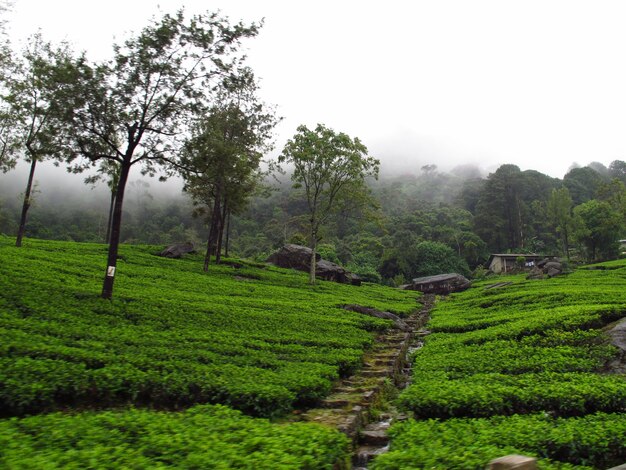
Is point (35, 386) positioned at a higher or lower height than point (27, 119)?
lower

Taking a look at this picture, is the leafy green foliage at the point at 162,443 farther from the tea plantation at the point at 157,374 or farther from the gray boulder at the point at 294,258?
the gray boulder at the point at 294,258

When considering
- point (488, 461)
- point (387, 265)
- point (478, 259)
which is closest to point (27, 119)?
point (488, 461)

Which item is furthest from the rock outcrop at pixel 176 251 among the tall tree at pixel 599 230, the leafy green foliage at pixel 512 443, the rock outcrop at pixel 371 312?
the tall tree at pixel 599 230

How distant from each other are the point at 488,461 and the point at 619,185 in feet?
340

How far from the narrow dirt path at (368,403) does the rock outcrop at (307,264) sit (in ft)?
112

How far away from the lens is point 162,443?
6359 millimetres

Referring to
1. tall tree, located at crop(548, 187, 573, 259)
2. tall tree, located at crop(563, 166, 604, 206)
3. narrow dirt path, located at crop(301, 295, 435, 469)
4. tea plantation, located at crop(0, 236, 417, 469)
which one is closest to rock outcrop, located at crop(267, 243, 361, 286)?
tea plantation, located at crop(0, 236, 417, 469)

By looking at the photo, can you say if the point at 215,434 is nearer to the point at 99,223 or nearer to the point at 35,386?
the point at 35,386

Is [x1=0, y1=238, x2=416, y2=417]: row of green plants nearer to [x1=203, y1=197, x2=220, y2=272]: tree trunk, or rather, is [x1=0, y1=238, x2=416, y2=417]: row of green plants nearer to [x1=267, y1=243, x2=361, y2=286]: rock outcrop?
[x1=203, y1=197, x2=220, y2=272]: tree trunk

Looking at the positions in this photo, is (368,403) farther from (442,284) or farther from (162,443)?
(442,284)

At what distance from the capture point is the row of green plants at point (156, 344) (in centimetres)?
915

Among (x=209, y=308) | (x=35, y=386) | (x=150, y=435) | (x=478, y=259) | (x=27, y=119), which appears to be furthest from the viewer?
(x=478, y=259)

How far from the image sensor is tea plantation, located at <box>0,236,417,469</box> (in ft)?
20.5

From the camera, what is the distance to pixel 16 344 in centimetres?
1043
